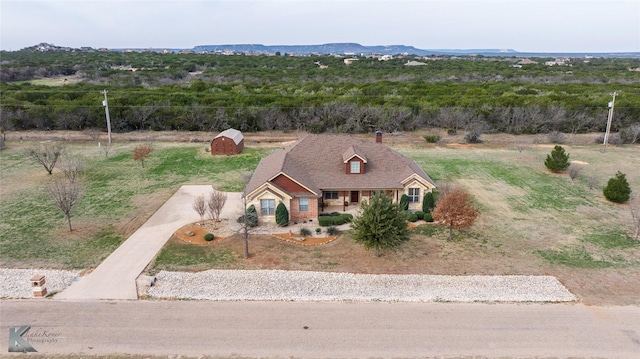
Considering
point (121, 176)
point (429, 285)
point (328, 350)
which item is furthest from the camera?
point (121, 176)

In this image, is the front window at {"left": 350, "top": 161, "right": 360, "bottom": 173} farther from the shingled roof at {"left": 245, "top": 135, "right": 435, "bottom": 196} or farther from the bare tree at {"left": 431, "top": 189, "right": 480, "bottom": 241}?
the bare tree at {"left": 431, "top": 189, "right": 480, "bottom": 241}

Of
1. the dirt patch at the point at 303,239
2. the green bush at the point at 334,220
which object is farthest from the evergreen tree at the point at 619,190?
the dirt patch at the point at 303,239

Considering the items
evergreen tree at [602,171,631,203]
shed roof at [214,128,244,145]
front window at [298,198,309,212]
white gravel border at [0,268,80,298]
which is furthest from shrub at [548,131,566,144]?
white gravel border at [0,268,80,298]

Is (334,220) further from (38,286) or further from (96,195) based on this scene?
(96,195)

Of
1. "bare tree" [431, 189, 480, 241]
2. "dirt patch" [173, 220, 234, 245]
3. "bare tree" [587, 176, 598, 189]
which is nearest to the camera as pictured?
"bare tree" [431, 189, 480, 241]

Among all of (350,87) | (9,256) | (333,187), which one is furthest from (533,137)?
(9,256)

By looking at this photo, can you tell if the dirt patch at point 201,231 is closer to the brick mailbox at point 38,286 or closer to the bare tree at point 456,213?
the brick mailbox at point 38,286

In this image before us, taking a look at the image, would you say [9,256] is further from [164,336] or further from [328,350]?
[328,350]
